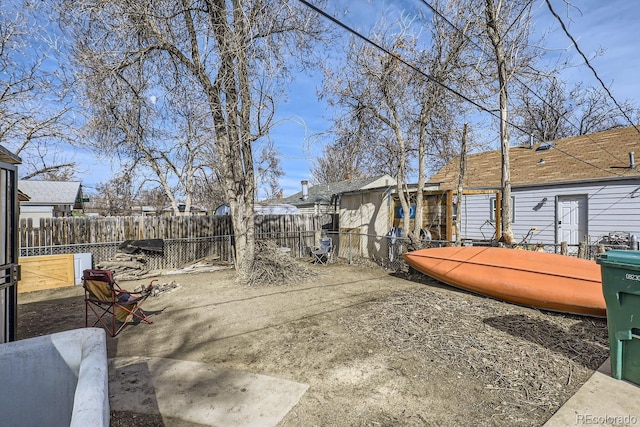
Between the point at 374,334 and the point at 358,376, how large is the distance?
1.13m

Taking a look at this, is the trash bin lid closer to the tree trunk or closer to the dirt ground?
the dirt ground

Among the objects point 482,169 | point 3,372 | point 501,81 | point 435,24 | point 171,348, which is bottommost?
point 171,348

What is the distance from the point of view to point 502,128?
8.00 m

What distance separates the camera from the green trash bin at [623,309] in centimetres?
289

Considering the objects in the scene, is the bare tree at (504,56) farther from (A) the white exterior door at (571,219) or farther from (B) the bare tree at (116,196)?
(B) the bare tree at (116,196)

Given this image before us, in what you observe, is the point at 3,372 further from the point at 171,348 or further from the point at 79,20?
the point at 79,20

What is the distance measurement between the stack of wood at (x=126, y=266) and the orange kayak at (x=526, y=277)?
8.11m

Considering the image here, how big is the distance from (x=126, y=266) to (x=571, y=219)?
14894 millimetres

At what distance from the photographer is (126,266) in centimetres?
912

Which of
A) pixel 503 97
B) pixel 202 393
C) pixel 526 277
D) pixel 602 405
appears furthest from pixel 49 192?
pixel 602 405

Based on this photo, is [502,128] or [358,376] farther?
[502,128]

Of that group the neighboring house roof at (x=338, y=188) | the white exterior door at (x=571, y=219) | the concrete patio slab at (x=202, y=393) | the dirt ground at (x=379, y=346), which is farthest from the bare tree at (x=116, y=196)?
the white exterior door at (x=571, y=219)

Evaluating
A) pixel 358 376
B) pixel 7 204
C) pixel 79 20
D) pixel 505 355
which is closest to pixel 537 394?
pixel 505 355

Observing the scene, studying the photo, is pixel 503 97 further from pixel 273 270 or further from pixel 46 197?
pixel 46 197
